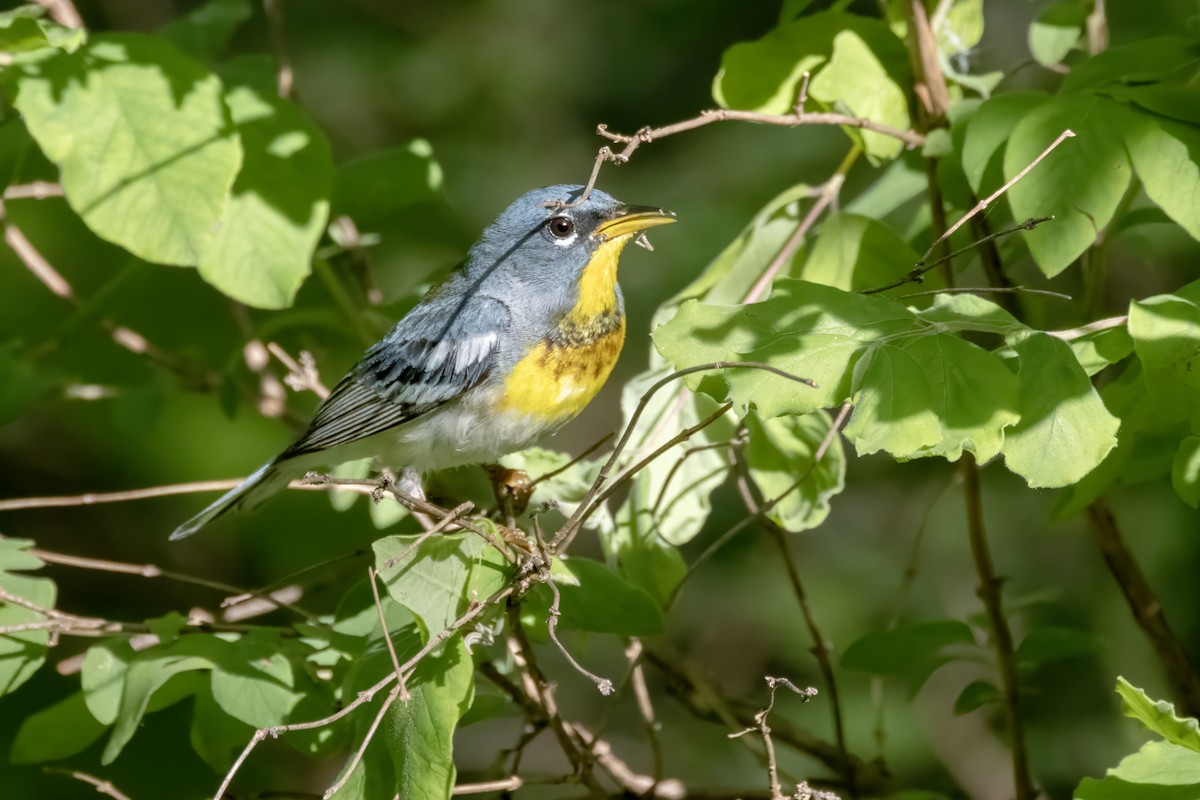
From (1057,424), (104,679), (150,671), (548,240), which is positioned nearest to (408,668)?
(150,671)

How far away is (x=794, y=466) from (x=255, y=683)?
104 centimetres

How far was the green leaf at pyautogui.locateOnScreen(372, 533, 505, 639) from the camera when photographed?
1.80 metres

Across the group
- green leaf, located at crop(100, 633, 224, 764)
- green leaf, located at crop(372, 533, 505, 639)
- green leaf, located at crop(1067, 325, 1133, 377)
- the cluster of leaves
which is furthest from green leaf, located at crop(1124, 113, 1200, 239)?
green leaf, located at crop(100, 633, 224, 764)

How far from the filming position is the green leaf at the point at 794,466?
2293 mm

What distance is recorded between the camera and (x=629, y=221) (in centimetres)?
299

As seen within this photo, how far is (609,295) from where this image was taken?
122 inches

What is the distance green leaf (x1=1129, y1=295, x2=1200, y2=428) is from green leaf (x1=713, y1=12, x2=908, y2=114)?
0.98m

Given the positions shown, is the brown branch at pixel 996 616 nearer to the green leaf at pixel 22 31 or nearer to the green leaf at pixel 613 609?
the green leaf at pixel 613 609

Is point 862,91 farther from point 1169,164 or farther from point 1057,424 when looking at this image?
point 1057,424

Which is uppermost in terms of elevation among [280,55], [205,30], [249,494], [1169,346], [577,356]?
[205,30]

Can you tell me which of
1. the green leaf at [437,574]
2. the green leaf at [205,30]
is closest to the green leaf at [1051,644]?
the green leaf at [437,574]

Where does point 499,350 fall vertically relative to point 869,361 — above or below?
below

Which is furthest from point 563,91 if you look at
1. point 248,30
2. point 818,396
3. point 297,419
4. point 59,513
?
point 818,396

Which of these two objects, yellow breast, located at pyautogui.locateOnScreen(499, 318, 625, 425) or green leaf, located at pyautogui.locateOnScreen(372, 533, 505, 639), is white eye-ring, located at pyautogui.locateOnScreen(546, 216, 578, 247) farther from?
green leaf, located at pyautogui.locateOnScreen(372, 533, 505, 639)
